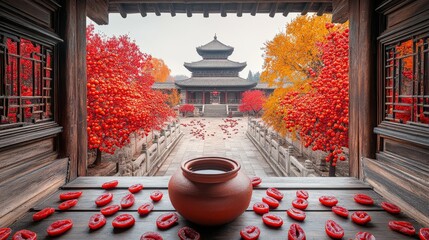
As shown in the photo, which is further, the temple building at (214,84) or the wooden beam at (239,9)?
the temple building at (214,84)

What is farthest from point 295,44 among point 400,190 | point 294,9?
point 400,190

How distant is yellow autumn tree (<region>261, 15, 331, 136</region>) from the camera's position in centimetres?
708

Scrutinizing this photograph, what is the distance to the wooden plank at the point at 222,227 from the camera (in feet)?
6.05

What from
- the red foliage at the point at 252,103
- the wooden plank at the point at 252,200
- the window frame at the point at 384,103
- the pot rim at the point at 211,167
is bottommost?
Result: the wooden plank at the point at 252,200

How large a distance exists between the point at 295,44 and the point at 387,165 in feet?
18.1

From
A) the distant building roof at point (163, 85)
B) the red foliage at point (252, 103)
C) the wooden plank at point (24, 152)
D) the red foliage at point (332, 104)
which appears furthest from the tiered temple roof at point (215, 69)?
the wooden plank at point (24, 152)

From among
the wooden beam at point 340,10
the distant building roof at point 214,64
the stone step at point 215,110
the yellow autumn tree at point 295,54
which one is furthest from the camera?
the distant building roof at point 214,64

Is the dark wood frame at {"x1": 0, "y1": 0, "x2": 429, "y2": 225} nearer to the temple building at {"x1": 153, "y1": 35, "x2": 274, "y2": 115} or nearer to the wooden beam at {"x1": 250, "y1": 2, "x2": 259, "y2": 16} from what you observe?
the wooden beam at {"x1": 250, "y1": 2, "x2": 259, "y2": 16}

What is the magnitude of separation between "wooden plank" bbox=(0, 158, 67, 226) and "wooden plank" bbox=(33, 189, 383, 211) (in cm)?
11

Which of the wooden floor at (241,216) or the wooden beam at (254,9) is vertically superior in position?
the wooden beam at (254,9)

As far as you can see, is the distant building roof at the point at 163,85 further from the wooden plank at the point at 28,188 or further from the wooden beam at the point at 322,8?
the wooden plank at the point at 28,188

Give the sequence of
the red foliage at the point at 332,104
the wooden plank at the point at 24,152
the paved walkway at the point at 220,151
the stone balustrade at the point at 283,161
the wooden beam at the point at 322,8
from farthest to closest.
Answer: the paved walkway at the point at 220,151
the stone balustrade at the point at 283,161
the red foliage at the point at 332,104
the wooden beam at the point at 322,8
the wooden plank at the point at 24,152

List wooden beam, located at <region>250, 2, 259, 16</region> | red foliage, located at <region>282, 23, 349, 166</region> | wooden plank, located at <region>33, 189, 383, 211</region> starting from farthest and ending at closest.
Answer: red foliage, located at <region>282, 23, 349, 166</region> < wooden beam, located at <region>250, 2, 259, 16</region> < wooden plank, located at <region>33, 189, 383, 211</region>

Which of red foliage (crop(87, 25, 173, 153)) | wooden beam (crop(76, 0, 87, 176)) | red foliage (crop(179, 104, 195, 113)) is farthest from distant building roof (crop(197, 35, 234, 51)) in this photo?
wooden beam (crop(76, 0, 87, 176))
